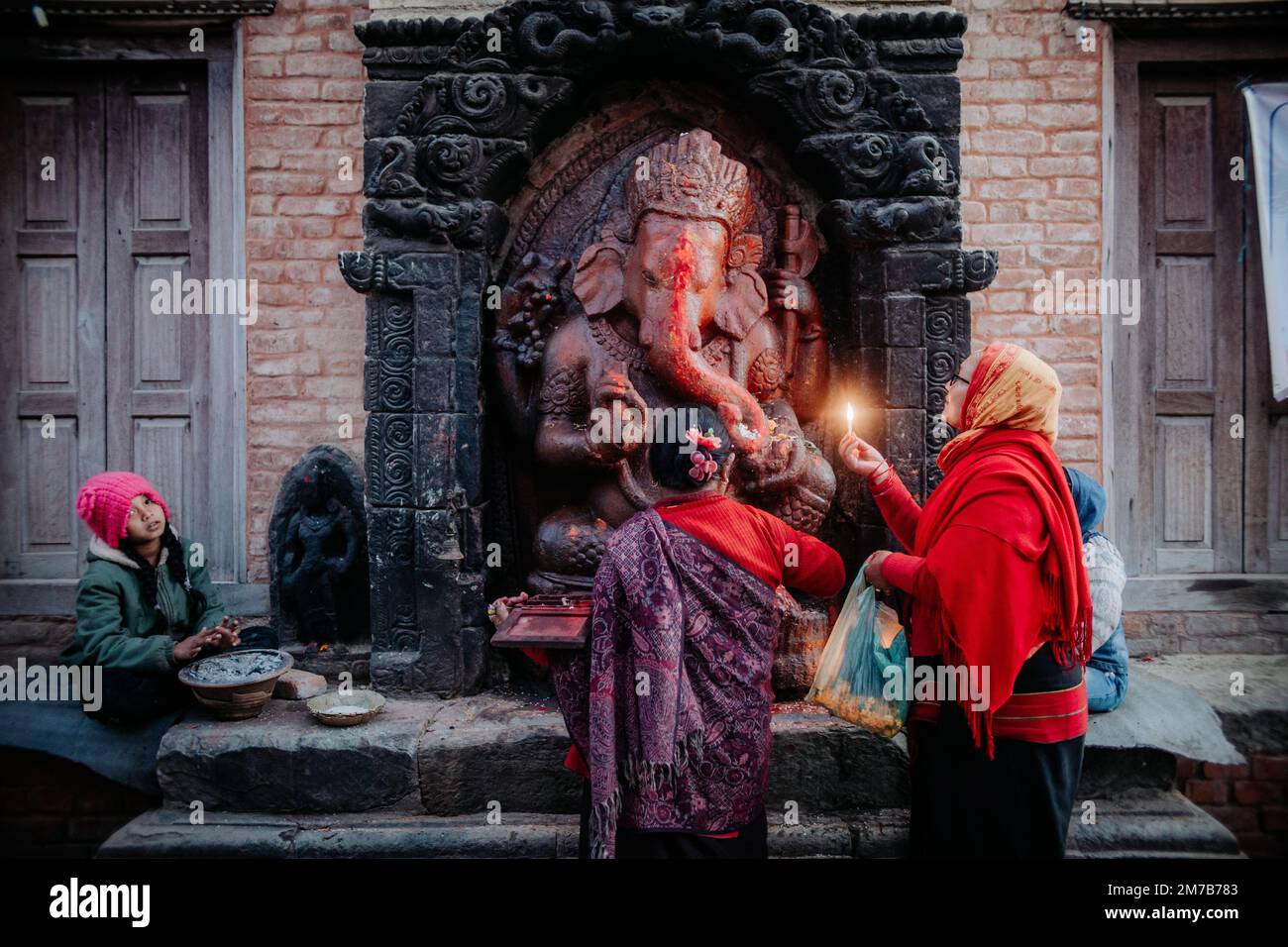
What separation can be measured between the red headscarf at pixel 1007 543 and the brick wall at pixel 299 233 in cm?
360

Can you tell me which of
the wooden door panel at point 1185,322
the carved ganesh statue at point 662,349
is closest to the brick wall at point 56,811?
the carved ganesh statue at point 662,349

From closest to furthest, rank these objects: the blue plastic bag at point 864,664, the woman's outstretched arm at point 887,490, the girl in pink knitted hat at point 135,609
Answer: the blue plastic bag at point 864,664 → the woman's outstretched arm at point 887,490 → the girl in pink knitted hat at point 135,609

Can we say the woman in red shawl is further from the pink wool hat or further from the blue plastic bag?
the pink wool hat

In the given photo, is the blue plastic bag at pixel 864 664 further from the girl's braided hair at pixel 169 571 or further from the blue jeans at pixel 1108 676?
the girl's braided hair at pixel 169 571

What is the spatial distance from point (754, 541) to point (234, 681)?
2.44 meters

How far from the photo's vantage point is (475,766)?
3766mm

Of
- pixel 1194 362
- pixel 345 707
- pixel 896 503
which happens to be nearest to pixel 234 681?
pixel 345 707

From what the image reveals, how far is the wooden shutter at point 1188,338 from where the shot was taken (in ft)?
17.1

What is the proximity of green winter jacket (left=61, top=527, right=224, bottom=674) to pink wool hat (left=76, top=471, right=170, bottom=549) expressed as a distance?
75 millimetres

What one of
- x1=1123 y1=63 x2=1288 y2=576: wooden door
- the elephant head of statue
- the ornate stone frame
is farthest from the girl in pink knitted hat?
x1=1123 y1=63 x2=1288 y2=576: wooden door

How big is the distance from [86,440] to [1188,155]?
22.5 ft

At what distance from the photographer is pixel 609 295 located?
169 inches
